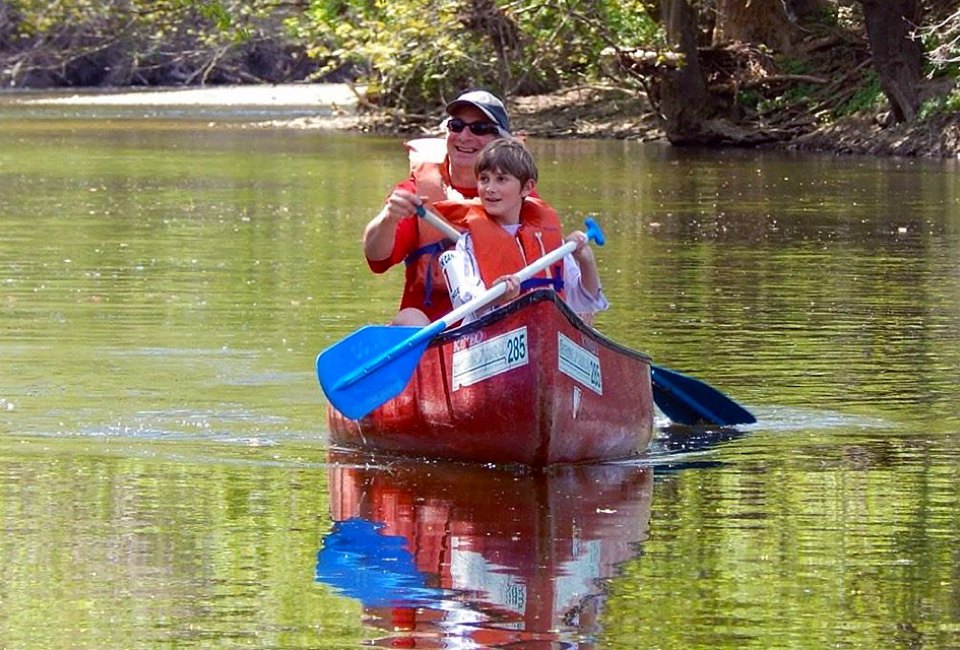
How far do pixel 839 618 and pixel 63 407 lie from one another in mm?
5124

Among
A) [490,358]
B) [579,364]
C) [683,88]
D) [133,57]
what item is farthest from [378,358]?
[133,57]

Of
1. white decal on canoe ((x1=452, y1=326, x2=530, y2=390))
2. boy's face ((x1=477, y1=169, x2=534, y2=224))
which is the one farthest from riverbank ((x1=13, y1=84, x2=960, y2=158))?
white decal on canoe ((x1=452, y1=326, x2=530, y2=390))

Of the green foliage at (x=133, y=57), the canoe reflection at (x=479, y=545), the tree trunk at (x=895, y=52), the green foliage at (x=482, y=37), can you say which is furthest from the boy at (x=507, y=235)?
the green foliage at (x=133, y=57)

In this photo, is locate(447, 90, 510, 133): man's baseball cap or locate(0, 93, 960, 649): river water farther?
locate(447, 90, 510, 133): man's baseball cap

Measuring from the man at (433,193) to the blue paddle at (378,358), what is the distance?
30cm

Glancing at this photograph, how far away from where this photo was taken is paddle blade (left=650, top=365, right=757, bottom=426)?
10.4m

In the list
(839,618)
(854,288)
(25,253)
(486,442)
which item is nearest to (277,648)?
(839,618)

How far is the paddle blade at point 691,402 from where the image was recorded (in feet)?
34.1

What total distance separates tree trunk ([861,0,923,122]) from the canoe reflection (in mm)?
26342

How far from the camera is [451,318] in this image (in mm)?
9125

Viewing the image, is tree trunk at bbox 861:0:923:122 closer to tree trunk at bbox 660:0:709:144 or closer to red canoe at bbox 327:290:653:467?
tree trunk at bbox 660:0:709:144

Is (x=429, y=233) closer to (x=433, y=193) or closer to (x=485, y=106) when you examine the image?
(x=433, y=193)

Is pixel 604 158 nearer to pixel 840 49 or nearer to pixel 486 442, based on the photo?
pixel 840 49

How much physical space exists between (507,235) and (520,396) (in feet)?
2.50
